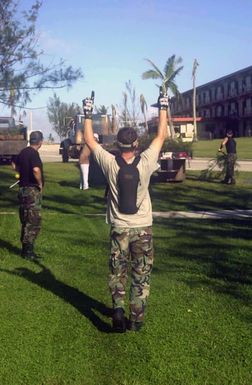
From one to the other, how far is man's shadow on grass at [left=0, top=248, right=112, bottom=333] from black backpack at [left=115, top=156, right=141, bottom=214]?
1105mm

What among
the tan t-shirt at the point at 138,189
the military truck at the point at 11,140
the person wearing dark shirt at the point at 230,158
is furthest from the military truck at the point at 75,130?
the tan t-shirt at the point at 138,189

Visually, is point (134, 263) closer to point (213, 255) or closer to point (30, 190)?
point (30, 190)

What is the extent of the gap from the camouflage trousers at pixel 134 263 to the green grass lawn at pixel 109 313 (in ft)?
0.91

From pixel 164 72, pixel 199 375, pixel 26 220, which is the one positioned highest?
pixel 164 72

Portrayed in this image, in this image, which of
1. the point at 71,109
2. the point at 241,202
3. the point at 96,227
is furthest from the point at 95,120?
the point at 71,109

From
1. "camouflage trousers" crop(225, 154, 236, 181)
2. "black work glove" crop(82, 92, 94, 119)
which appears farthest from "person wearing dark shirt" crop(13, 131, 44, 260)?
"camouflage trousers" crop(225, 154, 236, 181)

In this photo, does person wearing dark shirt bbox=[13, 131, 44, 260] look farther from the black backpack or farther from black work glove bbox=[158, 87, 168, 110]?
the black backpack

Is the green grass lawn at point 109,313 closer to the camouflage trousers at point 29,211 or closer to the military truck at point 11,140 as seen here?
the camouflage trousers at point 29,211

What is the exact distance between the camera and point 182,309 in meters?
5.73

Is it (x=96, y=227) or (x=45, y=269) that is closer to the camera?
(x=45, y=269)

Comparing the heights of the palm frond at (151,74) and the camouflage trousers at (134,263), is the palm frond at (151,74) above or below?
above

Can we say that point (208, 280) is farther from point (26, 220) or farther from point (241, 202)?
point (241, 202)

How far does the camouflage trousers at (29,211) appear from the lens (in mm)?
7934

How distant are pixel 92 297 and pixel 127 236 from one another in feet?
4.58
